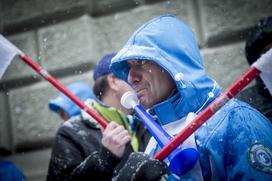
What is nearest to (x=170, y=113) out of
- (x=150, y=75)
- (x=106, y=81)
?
(x=150, y=75)

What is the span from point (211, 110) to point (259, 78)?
2.98 feet

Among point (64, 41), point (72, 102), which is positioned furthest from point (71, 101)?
point (64, 41)

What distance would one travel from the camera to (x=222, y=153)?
3.44 ft

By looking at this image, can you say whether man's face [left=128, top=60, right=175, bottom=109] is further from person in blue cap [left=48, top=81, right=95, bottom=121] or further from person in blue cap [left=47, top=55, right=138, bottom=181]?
person in blue cap [left=48, top=81, right=95, bottom=121]

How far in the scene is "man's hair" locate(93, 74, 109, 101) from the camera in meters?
2.10

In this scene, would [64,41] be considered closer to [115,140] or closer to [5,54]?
[5,54]

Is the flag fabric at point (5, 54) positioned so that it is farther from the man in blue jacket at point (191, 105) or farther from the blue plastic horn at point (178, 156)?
the blue plastic horn at point (178, 156)

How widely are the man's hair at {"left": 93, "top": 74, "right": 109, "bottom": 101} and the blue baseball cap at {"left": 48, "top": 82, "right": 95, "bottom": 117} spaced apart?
21.4 inches

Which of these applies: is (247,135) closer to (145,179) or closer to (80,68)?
(145,179)

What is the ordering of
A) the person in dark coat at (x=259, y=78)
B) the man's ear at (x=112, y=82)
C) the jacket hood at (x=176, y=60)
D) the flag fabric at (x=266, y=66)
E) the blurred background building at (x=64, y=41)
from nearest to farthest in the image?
the flag fabric at (x=266, y=66) → the jacket hood at (x=176, y=60) → the person in dark coat at (x=259, y=78) → the man's ear at (x=112, y=82) → the blurred background building at (x=64, y=41)

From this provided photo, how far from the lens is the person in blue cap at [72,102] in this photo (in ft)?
8.68

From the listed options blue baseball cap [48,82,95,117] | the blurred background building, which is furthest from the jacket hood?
blue baseball cap [48,82,95,117]

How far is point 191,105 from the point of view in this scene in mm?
1269

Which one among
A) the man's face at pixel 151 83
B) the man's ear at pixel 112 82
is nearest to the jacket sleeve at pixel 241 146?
the man's face at pixel 151 83
